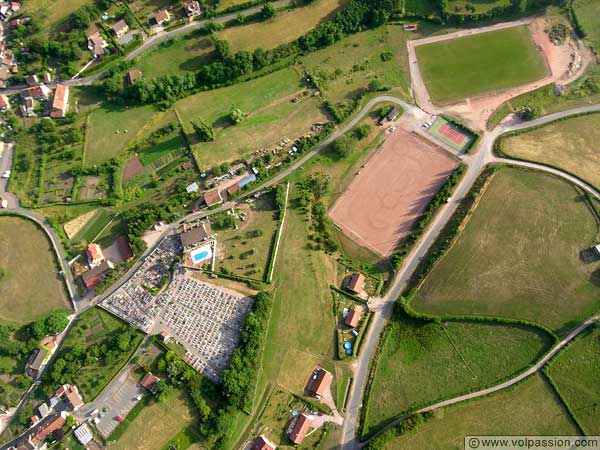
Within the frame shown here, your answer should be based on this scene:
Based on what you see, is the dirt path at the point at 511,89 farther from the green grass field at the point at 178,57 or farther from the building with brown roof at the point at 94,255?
the building with brown roof at the point at 94,255

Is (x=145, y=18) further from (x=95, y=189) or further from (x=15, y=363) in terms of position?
(x=15, y=363)

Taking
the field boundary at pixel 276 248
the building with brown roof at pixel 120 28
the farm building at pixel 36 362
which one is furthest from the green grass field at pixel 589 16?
the farm building at pixel 36 362

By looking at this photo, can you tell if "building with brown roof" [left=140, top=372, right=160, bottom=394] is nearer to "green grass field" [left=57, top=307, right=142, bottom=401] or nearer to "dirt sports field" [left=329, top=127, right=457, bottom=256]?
"green grass field" [left=57, top=307, right=142, bottom=401]

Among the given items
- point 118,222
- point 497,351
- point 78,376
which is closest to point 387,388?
point 497,351

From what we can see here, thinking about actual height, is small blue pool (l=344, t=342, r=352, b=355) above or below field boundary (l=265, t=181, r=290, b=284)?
below

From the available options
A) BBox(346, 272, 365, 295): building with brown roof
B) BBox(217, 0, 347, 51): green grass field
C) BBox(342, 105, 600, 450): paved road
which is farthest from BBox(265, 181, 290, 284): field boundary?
BBox(217, 0, 347, 51): green grass field

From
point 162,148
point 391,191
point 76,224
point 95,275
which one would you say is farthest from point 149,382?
point 391,191
